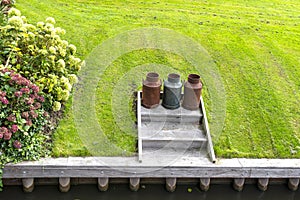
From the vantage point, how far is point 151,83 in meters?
5.71

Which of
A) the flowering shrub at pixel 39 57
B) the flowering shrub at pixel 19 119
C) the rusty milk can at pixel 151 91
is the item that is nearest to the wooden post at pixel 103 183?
the flowering shrub at pixel 19 119

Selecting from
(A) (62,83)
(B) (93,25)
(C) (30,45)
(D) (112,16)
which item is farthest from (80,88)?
(D) (112,16)

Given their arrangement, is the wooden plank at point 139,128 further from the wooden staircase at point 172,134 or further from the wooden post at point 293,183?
the wooden post at point 293,183

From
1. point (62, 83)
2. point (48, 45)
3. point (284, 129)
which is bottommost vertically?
point (284, 129)

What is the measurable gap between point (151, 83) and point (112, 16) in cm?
406

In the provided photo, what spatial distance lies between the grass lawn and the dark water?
0.52 metres

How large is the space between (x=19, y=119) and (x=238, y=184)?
325 cm

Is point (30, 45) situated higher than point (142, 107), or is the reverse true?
point (30, 45)

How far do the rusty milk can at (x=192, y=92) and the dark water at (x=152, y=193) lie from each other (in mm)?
1300

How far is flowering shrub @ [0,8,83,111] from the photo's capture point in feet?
18.4

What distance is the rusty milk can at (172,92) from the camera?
18.8 ft

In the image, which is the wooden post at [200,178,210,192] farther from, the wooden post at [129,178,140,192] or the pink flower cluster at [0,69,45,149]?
the pink flower cluster at [0,69,45,149]

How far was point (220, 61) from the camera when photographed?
7.50m

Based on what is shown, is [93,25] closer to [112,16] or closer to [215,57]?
[112,16]
